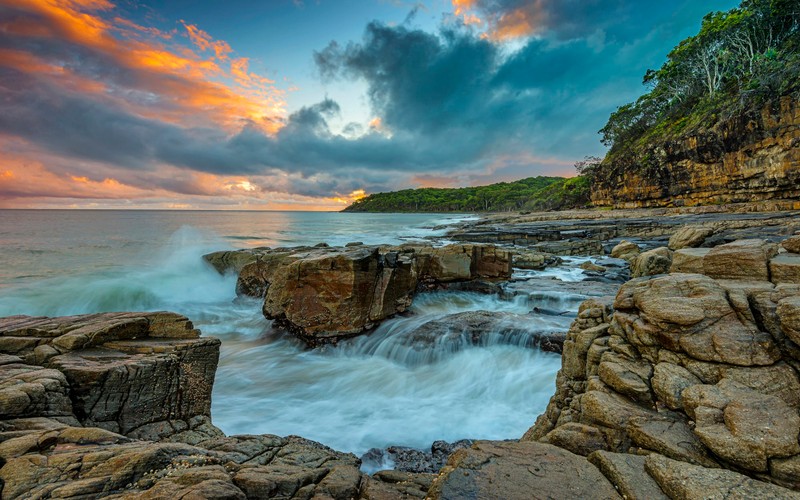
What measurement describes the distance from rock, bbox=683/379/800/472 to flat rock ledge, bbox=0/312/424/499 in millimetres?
2592

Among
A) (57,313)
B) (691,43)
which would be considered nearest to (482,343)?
(57,313)

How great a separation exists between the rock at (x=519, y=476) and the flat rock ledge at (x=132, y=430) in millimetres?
549

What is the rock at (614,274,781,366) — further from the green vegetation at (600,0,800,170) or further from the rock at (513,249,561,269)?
the green vegetation at (600,0,800,170)

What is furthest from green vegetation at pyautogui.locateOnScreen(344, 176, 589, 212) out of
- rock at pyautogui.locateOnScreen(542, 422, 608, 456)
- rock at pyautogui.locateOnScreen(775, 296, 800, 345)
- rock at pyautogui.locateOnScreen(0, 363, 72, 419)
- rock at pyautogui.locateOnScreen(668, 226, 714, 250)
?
rock at pyautogui.locateOnScreen(0, 363, 72, 419)

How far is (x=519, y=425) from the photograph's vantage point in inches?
258

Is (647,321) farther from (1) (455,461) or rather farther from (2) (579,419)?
(1) (455,461)

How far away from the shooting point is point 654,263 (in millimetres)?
11117

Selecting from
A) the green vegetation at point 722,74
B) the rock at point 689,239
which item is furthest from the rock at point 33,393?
the green vegetation at point 722,74

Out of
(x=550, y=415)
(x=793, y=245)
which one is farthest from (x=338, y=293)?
(x=793, y=245)

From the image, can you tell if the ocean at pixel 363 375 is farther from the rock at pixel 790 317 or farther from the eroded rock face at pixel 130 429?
the rock at pixel 790 317

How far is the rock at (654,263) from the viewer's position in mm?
10945

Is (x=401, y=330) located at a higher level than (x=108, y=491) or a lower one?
lower

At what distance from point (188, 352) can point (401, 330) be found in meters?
5.98

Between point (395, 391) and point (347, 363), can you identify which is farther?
point (347, 363)
